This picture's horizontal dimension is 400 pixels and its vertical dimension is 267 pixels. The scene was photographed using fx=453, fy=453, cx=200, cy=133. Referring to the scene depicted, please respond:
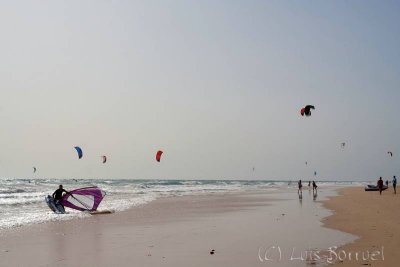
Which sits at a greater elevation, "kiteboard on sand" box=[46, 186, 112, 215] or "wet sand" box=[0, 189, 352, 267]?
"kiteboard on sand" box=[46, 186, 112, 215]

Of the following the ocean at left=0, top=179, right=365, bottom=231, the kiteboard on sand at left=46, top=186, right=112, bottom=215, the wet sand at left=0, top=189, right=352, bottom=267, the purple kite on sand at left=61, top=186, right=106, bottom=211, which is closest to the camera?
the wet sand at left=0, top=189, right=352, bottom=267

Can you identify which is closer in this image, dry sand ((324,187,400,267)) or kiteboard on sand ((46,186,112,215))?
dry sand ((324,187,400,267))

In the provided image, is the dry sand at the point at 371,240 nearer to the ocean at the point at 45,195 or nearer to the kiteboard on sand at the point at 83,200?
the ocean at the point at 45,195

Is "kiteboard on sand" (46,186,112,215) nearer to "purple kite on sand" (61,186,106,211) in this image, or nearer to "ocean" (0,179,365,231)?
"purple kite on sand" (61,186,106,211)

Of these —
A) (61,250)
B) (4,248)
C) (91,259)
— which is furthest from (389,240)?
(4,248)

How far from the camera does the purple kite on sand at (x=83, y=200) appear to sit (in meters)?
21.3

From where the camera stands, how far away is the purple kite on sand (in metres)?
21.3

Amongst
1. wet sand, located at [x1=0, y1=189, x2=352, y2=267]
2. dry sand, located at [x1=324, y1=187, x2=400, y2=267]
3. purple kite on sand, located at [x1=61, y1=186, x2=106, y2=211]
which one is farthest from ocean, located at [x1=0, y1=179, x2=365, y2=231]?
dry sand, located at [x1=324, y1=187, x2=400, y2=267]

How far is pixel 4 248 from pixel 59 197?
10.7 m

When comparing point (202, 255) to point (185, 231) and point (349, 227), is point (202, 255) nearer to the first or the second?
point (185, 231)

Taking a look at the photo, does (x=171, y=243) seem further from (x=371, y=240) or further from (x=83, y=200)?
(x=83, y=200)

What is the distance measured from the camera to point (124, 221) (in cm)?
1589

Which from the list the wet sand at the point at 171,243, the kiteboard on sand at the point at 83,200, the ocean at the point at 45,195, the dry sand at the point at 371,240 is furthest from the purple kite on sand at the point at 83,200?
the dry sand at the point at 371,240

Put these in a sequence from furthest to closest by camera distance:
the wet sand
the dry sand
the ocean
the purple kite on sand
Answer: the purple kite on sand
the ocean
the wet sand
the dry sand
